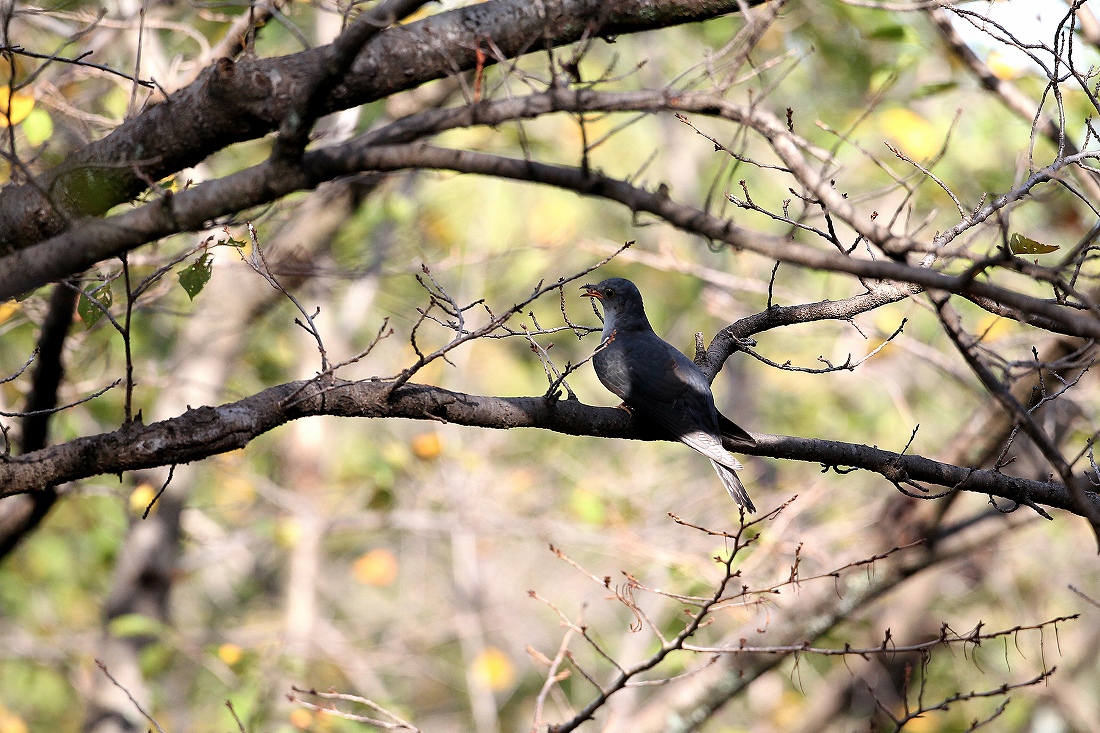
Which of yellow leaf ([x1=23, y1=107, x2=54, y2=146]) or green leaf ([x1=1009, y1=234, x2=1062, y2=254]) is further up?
yellow leaf ([x1=23, y1=107, x2=54, y2=146])

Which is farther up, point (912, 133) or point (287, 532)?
point (912, 133)

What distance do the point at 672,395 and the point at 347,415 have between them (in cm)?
158

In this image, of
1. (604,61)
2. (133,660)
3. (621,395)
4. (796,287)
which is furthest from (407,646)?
(604,61)

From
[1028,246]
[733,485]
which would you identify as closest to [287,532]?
[733,485]

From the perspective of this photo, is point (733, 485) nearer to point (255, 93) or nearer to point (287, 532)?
point (255, 93)

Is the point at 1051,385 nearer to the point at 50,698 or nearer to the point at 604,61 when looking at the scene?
the point at 604,61

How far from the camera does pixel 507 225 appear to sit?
11391 millimetres

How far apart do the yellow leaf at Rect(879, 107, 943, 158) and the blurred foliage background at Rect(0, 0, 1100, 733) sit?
0.03 meters

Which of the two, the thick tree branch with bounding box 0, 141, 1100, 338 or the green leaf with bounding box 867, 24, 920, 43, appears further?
the green leaf with bounding box 867, 24, 920, 43

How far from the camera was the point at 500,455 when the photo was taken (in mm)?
10375

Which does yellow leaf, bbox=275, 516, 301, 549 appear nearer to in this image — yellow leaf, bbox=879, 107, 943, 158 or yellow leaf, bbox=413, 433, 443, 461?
yellow leaf, bbox=413, 433, 443, 461

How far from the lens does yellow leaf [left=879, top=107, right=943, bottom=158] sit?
568 centimetres

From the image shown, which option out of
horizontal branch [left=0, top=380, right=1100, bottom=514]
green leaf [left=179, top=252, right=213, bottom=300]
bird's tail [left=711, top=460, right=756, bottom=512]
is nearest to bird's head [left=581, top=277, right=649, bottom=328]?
bird's tail [left=711, top=460, right=756, bottom=512]

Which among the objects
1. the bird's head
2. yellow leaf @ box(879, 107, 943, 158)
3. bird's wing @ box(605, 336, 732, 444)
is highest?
yellow leaf @ box(879, 107, 943, 158)
